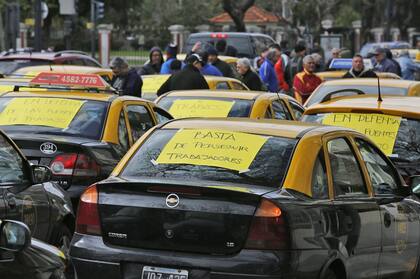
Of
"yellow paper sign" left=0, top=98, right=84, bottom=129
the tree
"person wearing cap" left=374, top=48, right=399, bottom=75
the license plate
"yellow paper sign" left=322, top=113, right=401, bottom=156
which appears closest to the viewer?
the license plate

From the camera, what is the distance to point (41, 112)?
10914 millimetres

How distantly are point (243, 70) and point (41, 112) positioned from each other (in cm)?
904

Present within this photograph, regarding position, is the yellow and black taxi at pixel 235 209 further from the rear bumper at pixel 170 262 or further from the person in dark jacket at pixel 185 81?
the person in dark jacket at pixel 185 81

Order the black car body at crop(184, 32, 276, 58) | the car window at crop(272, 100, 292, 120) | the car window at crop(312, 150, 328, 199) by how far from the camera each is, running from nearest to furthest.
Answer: the car window at crop(312, 150, 328, 199) → the car window at crop(272, 100, 292, 120) → the black car body at crop(184, 32, 276, 58)

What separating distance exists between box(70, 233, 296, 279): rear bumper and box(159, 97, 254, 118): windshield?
6.96m

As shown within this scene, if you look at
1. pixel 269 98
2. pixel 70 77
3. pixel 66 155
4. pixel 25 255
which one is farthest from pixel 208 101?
pixel 25 255

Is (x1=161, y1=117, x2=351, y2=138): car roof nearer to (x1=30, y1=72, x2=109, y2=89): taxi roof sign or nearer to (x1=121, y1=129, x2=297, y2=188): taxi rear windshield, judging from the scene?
(x1=121, y1=129, x2=297, y2=188): taxi rear windshield

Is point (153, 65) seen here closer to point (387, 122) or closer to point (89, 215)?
point (387, 122)

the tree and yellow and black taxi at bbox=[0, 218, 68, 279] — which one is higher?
yellow and black taxi at bbox=[0, 218, 68, 279]

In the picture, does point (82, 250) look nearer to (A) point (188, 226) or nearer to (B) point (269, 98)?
(A) point (188, 226)

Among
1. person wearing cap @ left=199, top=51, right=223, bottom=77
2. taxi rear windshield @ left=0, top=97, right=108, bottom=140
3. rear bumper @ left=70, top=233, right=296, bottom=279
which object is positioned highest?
taxi rear windshield @ left=0, top=97, right=108, bottom=140

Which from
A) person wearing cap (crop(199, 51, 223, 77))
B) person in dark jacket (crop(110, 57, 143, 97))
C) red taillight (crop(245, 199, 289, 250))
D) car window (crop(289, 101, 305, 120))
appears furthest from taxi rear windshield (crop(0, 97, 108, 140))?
person wearing cap (crop(199, 51, 223, 77))

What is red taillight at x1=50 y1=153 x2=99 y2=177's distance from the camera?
33.3 feet

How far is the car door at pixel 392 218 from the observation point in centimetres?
820
